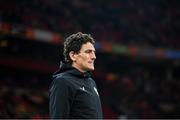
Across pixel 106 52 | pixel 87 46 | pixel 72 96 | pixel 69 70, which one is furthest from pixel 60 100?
pixel 106 52

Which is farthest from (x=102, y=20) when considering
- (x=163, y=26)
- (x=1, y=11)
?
(x=1, y=11)

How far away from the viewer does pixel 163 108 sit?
18938 millimetres

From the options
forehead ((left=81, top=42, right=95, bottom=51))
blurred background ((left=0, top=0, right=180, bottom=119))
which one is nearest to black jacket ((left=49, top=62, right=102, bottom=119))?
forehead ((left=81, top=42, right=95, bottom=51))

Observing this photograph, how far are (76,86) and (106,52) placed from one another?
15749mm

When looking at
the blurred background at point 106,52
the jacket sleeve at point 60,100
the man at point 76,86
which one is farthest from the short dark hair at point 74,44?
the blurred background at point 106,52

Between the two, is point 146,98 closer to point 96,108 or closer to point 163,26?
point 163,26

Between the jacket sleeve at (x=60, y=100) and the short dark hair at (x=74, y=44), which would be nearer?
the jacket sleeve at (x=60, y=100)

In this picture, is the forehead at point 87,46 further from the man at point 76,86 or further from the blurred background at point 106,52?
the blurred background at point 106,52

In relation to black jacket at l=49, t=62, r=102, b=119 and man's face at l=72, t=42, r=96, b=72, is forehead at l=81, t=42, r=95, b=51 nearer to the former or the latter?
man's face at l=72, t=42, r=96, b=72

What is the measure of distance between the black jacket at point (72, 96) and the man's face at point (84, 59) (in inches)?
1.8

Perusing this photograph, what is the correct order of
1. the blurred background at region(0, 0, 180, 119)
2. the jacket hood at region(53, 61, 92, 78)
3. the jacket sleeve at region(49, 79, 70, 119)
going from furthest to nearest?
the blurred background at region(0, 0, 180, 119) < the jacket hood at region(53, 61, 92, 78) < the jacket sleeve at region(49, 79, 70, 119)

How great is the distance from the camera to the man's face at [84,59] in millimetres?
3439

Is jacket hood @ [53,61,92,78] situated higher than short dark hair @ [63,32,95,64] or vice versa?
short dark hair @ [63,32,95,64]

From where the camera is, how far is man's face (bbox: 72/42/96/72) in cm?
344
